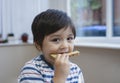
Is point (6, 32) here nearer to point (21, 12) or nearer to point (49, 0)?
point (21, 12)

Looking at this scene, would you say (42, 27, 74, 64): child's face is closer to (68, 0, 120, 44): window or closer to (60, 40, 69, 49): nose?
(60, 40, 69, 49): nose

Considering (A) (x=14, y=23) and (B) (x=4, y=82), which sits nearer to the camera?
(B) (x=4, y=82)

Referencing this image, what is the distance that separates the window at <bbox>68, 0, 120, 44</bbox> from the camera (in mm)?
1819

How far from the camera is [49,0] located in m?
2.17

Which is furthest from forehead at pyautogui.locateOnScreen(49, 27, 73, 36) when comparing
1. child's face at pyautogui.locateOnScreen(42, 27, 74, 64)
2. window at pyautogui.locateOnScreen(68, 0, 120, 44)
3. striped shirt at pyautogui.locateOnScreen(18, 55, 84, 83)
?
window at pyautogui.locateOnScreen(68, 0, 120, 44)

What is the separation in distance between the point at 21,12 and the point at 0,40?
1.04ft

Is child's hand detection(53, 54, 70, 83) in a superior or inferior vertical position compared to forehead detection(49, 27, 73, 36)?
inferior

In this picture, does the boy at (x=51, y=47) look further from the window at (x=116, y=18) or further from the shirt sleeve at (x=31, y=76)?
the window at (x=116, y=18)

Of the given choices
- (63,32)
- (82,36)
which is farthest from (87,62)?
(63,32)

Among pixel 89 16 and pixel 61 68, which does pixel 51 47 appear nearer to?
pixel 61 68

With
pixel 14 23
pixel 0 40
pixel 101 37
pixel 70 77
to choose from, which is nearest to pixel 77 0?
pixel 101 37

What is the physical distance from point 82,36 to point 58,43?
125 cm

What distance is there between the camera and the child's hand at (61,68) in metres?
0.78

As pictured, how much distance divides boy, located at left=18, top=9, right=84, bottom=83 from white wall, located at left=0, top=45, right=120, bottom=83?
830mm
